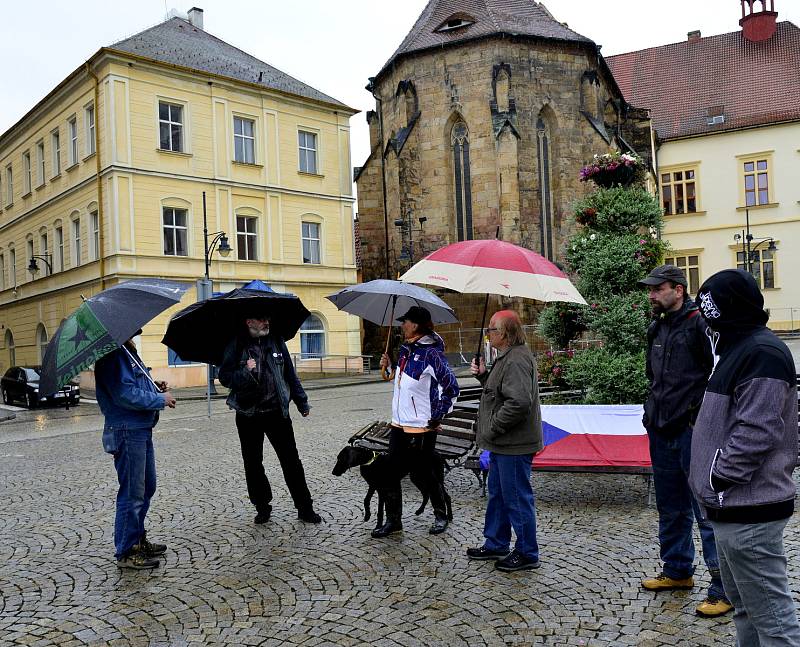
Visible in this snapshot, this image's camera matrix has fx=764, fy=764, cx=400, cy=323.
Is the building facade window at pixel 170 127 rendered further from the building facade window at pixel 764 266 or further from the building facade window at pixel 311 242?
the building facade window at pixel 764 266

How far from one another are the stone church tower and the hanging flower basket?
2424 centimetres

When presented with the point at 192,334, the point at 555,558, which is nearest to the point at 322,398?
the point at 192,334

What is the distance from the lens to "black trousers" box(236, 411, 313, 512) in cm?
642

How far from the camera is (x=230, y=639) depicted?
4.12 m

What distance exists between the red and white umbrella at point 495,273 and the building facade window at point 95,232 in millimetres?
24134

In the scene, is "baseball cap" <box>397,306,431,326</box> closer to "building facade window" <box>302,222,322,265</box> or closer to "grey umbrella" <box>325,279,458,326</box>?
"grey umbrella" <box>325,279,458,326</box>

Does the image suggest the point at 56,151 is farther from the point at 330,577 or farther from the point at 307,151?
the point at 330,577

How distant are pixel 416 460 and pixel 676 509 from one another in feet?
7.05

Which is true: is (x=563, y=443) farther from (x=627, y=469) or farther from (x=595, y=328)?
(x=595, y=328)

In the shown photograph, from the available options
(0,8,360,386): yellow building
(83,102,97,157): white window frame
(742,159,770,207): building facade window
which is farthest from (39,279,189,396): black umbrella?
(742,159,770,207): building facade window

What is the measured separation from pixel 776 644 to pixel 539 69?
34.1 meters

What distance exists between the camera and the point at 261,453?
6.39 metres

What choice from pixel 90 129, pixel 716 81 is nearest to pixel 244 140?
pixel 90 129

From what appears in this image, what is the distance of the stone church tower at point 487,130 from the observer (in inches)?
1321
